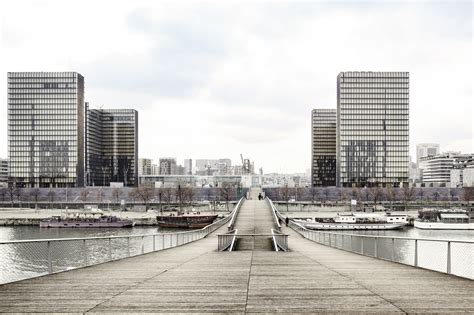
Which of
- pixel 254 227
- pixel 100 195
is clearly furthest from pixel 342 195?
pixel 254 227

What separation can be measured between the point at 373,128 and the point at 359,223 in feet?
275

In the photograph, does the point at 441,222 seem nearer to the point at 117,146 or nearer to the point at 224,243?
the point at 224,243

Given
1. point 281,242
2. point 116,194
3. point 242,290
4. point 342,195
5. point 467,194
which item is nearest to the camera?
point 242,290

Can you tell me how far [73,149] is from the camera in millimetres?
152125

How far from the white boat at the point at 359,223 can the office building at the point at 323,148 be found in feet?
362

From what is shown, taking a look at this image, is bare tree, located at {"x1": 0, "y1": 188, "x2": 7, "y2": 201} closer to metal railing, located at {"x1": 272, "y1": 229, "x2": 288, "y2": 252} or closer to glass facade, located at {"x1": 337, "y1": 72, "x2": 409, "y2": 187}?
glass facade, located at {"x1": 337, "y1": 72, "x2": 409, "y2": 187}

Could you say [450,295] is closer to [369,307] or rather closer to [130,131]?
[369,307]

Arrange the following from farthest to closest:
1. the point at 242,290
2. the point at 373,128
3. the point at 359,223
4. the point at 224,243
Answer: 1. the point at 373,128
2. the point at 359,223
3. the point at 224,243
4. the point at 242,290

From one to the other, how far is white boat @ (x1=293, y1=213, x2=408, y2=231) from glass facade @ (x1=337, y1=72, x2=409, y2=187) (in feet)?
247

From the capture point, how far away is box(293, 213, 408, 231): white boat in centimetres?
7038

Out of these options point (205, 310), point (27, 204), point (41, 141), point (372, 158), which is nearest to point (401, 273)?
point (205, 310)

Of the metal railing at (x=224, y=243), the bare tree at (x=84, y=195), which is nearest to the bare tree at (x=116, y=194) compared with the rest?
the bare tree at (x=84, y=195)

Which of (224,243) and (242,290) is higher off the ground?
(242,290)

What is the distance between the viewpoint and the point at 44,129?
15162 cm
